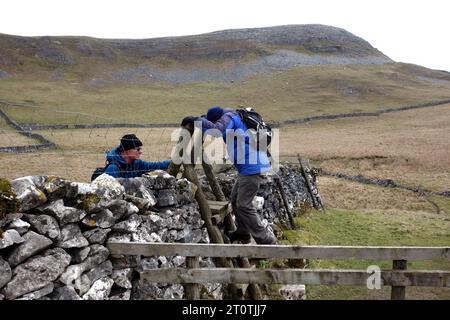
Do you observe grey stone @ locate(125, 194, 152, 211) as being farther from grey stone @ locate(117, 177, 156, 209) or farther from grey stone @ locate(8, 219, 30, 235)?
grey stone @ locate(8, 219, 30, 235)

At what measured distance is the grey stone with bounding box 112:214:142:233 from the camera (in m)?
6.03

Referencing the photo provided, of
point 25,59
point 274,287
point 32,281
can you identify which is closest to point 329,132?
point 274,287

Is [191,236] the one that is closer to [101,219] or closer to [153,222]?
[153,222]

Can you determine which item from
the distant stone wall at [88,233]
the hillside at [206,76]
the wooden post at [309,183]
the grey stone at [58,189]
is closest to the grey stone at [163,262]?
the distant stone wall at [88,233]

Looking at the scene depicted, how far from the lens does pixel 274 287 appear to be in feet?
28.6

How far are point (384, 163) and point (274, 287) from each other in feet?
106

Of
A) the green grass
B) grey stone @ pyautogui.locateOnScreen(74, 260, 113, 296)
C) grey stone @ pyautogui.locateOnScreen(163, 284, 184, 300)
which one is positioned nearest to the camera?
grey stone @ pyautogui.locateOnScreen(74, 260, 113, 296)

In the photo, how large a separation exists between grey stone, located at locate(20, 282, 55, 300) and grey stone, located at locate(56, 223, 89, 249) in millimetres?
489

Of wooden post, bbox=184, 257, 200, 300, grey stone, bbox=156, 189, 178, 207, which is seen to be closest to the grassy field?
grey stone, bbox=156, 189, 178, 207

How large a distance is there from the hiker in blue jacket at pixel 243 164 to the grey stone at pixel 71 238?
8.48ft

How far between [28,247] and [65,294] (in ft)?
2.44

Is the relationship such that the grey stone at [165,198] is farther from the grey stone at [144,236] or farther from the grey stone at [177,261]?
the grey stone at [177,261]

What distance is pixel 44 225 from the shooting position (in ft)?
16.3

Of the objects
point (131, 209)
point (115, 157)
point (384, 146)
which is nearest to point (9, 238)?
point (131, 209)
